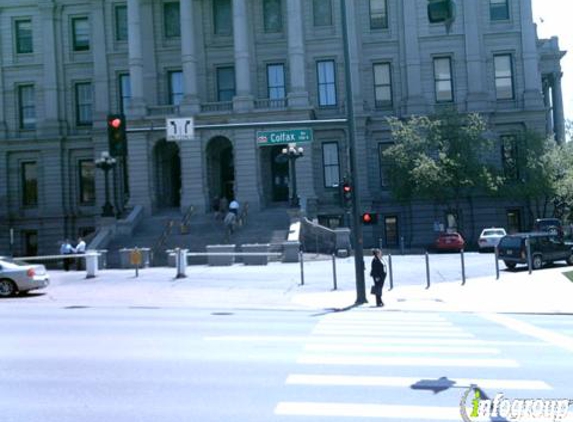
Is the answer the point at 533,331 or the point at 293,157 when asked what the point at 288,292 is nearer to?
the point at 533,331

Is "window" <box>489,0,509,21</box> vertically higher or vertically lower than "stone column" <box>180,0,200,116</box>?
higher

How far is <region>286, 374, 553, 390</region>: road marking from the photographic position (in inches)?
310

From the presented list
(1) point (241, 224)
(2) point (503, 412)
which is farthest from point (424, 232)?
(2) point (503, 412)

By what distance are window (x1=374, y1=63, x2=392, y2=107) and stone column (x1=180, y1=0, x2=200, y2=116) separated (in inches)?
530

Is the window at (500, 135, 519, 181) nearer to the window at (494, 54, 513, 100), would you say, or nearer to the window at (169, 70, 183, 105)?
the window at (494, 54, 513, 100)

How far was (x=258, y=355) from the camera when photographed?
33.8 feet

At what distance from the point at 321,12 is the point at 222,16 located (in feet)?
24.2

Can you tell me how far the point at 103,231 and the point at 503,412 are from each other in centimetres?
3349

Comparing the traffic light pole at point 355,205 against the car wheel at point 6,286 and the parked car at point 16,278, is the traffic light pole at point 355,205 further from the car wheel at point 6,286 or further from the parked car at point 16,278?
the car wheel at point 6,286

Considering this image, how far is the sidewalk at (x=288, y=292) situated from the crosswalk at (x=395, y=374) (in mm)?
5660

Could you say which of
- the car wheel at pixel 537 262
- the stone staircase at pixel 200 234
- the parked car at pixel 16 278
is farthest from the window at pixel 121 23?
the car wheel at pixel 537 262

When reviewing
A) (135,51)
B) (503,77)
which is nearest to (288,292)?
(135,51)

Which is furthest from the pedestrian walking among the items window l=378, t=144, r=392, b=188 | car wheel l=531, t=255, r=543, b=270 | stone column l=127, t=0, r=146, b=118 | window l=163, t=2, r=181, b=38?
window l=163, t=2, r=181, b=38

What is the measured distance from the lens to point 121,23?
4856 cm
